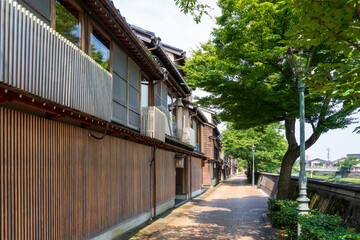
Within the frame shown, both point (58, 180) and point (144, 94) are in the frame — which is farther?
point (144, 94)

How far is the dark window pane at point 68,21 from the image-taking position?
750cm

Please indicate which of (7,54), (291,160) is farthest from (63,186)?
(291,160)

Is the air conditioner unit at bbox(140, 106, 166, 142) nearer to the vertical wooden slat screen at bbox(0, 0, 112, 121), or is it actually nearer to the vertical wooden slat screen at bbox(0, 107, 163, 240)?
the vertical wooden slat screen at bbox(0, 107, 163, 240)

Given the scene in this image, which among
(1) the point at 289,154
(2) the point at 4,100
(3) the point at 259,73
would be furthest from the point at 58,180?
(1) the point at 289,154

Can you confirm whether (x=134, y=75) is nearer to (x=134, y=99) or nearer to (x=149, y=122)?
(x=134, y=99)

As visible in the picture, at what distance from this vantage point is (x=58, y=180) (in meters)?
6.57

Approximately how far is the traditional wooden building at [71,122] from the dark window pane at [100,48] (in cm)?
3

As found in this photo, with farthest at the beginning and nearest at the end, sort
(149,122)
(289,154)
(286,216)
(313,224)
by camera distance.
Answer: (289,154) → (149,122) → (286,216) → (313,224)

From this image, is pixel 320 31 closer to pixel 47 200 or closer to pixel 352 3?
pixel 352 3

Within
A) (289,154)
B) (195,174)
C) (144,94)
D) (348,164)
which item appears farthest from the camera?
(348,164)

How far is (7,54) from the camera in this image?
4.66m

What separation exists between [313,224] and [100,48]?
7.72 metres

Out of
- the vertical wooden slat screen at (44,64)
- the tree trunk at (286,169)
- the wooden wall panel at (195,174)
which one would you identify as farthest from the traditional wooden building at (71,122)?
the wooden wall panel at (195,174)

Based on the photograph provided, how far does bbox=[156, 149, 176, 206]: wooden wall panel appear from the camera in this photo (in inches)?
592
